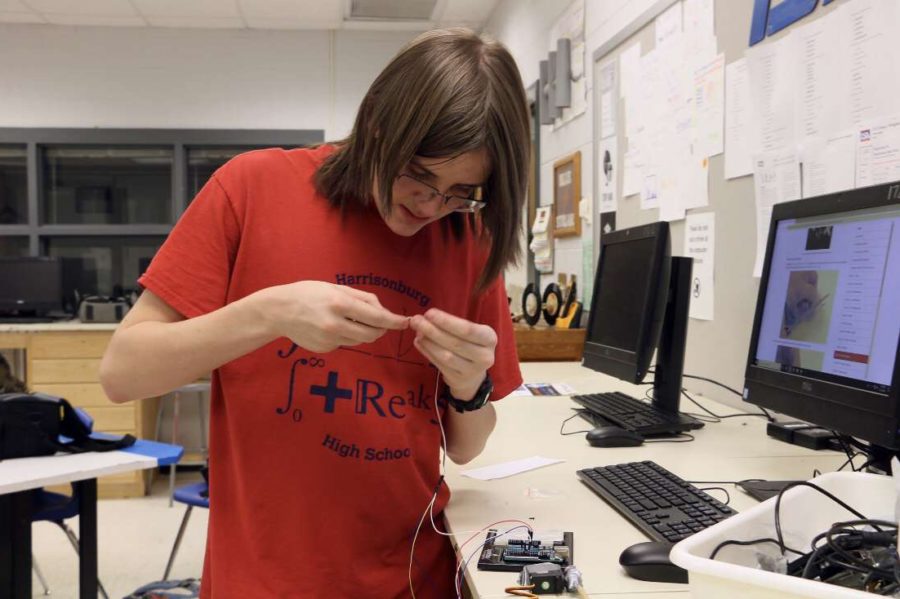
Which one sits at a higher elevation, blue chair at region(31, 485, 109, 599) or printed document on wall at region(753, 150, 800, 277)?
printed document on wall at region(753, 150, 800, 277)

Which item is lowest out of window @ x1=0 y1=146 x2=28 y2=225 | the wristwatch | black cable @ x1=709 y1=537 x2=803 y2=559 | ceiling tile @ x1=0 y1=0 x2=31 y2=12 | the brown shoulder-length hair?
black cable @ x1=709 y1=537 x2=803 y2=559

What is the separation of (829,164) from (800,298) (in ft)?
1.39

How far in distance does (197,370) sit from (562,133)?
274 cm

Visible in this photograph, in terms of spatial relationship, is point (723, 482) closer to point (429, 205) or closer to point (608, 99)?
point (429, 205)

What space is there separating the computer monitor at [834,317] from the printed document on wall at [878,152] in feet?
0.73

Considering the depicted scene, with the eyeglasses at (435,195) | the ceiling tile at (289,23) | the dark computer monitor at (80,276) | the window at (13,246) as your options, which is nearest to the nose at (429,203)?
the eyeglasses at (435,195)

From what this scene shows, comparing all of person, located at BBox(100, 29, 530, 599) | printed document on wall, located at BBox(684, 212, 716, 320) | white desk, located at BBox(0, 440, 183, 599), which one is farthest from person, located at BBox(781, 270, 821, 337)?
white desk, located at BBox(0, 440, 183, 599)

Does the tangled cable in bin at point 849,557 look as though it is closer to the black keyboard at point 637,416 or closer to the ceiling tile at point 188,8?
the black keyboard at point 637,416

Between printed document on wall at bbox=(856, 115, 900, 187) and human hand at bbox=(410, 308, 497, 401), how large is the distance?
36.6 inches

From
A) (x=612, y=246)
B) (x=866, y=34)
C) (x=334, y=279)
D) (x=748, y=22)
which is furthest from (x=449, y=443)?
(x=748, y=22)

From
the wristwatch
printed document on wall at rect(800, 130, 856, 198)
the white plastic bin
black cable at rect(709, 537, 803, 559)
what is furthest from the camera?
printed document on wall at rect(800, 130, 856, 198)

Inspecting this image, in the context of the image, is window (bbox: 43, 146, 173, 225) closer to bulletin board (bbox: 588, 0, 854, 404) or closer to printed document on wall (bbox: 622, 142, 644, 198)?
printed document on wall (bbox: 622, 142, 644, 198)

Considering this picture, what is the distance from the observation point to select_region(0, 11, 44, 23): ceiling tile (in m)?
4.91

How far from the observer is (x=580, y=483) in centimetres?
128
